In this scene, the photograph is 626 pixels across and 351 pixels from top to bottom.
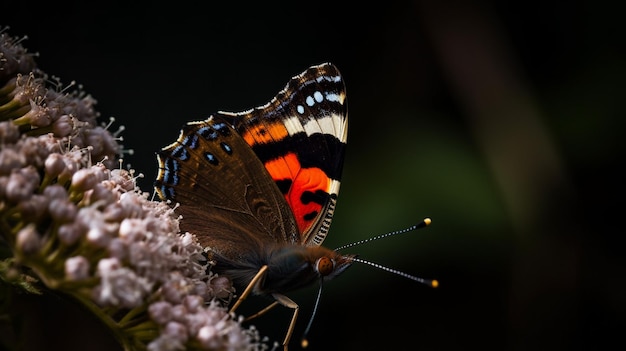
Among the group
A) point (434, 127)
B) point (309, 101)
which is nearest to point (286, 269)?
point (309, 101)

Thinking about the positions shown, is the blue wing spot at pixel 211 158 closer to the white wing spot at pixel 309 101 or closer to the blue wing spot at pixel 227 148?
the blue wing spot at pixel 227 148

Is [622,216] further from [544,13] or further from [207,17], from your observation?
[207,17]

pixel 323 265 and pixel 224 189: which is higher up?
pixel 224 189

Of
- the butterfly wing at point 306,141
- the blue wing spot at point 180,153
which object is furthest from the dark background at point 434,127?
the blue wing spot at point 180,153

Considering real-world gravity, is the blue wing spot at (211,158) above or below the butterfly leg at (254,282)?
above

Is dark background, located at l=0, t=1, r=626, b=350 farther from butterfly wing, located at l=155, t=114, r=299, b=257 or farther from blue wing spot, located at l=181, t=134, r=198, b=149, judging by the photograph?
blue wing spot, located at l=181, t=134, r=198, b=149

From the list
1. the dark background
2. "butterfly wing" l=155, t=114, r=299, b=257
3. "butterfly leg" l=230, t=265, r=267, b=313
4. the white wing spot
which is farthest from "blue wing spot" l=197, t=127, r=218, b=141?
the dark background

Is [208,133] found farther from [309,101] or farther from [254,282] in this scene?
[254,282]
